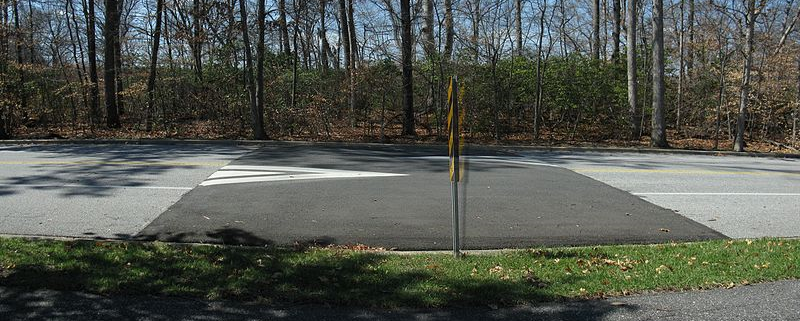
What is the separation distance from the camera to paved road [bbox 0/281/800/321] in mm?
4129

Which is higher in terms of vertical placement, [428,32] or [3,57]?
[428,32]

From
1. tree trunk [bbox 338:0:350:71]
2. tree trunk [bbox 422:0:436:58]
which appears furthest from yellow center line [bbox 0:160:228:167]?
tree trunk [bbox 338:0:350:71]

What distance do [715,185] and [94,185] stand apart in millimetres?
11475

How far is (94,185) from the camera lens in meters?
9.42

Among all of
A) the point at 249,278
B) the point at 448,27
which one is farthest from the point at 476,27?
the point at 249,278

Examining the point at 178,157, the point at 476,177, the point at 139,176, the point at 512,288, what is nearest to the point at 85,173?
the point at 139,176

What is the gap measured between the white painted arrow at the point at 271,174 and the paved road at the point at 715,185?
4935mm

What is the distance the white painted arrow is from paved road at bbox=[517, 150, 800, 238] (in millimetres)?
4935

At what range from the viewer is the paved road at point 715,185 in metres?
8.08

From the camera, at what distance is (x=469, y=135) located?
20.4 metres

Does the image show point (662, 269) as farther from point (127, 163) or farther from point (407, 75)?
point (407, 75)

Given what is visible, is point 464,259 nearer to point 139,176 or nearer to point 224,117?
point 139,176

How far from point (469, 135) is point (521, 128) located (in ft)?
9.34

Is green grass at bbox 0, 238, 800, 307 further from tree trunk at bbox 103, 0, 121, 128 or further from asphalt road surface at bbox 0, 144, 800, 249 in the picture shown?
tree trunk at bbox 103, 0, 121, 128
